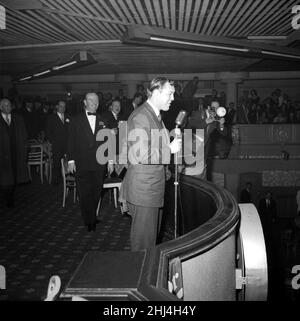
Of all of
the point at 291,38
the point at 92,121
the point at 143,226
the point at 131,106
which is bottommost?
the point at 143,226

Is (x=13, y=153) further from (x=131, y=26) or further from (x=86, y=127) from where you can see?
(x=131, y=26)

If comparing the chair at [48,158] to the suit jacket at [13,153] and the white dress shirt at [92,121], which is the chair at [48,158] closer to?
the suit jacket at [13,153]

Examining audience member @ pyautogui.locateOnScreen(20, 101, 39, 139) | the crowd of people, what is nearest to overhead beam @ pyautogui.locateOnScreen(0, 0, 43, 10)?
audience member @ pyautogui.locateOnScreen(20, 101, 39, 139)

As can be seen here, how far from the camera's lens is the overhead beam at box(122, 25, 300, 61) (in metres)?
6.69

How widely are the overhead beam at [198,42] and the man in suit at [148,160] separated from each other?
3.86 meters

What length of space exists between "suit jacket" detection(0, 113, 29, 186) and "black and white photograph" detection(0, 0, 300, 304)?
0.02m

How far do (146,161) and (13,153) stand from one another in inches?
168

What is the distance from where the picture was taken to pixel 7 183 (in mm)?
6375

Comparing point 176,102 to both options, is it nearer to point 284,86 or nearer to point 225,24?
point 225,24

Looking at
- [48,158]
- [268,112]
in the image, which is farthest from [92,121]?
[268,112]

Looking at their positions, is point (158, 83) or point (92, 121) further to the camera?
point (92, 121)

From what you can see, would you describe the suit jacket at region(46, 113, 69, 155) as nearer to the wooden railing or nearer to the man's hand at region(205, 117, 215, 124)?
the man's hand at region(205, 117, 215, 124)

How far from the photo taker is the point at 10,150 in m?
6.48
